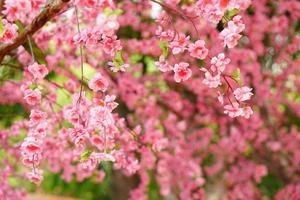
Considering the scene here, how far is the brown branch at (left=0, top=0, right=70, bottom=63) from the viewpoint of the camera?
2.65m

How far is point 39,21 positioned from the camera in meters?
2.82

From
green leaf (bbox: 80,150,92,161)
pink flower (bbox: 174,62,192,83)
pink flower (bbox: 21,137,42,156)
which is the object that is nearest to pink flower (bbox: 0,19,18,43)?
pink flower (bbox: 21,137,42,156)

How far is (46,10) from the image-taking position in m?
2.73

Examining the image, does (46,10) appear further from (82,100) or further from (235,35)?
(235,35)

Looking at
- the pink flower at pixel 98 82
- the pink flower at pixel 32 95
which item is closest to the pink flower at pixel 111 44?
the pink flower at pixel 98 82

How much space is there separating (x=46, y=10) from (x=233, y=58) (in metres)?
4.48

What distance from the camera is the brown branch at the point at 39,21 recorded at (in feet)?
8.71

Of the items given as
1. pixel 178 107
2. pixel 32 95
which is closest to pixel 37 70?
pixel 32 95

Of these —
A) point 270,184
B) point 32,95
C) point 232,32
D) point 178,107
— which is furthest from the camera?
point 270,184

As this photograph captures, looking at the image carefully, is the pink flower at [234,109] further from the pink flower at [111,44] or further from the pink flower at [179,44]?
the pink flower at [111,44]

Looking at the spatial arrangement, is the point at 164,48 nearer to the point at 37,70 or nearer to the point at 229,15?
the point at 229,15

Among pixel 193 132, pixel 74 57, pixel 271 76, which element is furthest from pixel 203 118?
pixel 74 57

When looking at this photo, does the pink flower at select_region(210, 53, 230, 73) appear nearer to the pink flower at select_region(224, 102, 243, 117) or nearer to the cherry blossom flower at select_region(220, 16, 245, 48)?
the cherry blossom flower at select_region(220, 16, 245, 48)

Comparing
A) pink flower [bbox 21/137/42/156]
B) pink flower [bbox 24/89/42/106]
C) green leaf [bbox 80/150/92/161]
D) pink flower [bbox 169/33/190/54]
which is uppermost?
pink flower [bbox 169/33/190/54]
